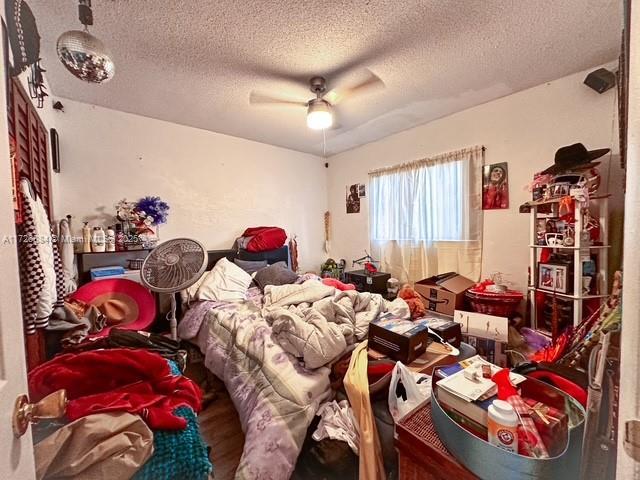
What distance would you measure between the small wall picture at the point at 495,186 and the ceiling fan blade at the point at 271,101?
1.85 meters

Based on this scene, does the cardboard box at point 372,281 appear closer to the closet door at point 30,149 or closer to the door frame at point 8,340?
the closet door at point 30,149

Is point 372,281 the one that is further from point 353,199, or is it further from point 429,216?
point 353,199

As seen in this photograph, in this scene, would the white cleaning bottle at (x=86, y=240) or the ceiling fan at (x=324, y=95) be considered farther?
the white cleaning bottle at (x=86, y=240)

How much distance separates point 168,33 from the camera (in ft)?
5.11

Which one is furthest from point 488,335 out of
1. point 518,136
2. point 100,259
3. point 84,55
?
point 100,259

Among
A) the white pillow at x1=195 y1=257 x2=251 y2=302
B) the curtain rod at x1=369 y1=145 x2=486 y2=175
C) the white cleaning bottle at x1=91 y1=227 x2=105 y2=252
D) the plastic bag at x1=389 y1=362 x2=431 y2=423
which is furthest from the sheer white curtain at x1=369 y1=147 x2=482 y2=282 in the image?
the white cleaning bottle at x1=91 y1=227 x2=105 y2=252

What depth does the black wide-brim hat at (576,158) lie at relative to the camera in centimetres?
179

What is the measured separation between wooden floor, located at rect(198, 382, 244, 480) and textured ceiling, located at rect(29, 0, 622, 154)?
7.76 ft

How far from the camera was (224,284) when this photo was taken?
2576mm

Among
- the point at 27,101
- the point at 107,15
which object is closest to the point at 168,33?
the point at 107,15

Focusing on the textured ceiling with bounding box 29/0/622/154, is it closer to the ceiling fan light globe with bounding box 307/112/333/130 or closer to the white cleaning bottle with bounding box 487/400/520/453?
the ceiling fan light globe with bounding box 307/112/333/130

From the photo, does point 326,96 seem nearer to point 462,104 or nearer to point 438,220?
point 462,104

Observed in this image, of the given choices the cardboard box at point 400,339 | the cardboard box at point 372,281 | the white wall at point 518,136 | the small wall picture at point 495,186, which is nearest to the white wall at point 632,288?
the cardboard box at point 400,339

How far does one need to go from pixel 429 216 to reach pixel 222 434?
2691mm
